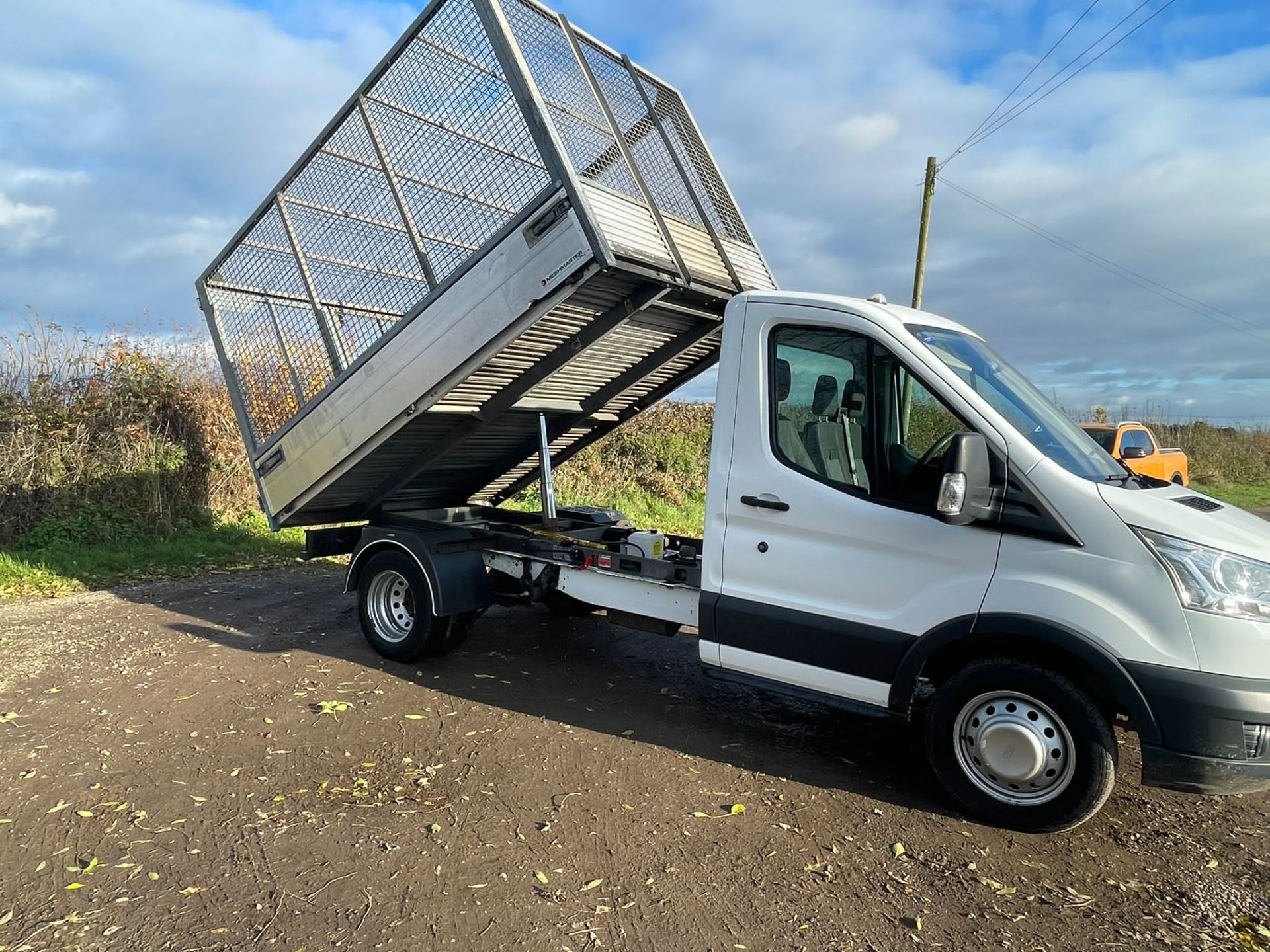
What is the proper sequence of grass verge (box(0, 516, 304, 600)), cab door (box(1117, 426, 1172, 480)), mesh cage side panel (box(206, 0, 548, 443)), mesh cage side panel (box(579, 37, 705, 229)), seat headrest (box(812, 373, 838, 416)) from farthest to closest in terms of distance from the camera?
cab door (box(1117, 426, 1172, 480))
grass verge (box(0, 516, 304, 600))
mesh cage side panel (box(579, 37, 705, 229))
mesh cage side panel (box(206, 0, 548, 443))
seat headrest (box(812, 373, 838, 416))

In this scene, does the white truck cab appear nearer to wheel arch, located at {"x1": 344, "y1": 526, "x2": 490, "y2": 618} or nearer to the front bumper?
the front bumper

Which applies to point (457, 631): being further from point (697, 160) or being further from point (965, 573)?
point (697, 160)

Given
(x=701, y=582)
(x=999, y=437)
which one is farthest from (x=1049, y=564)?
(x=701, y=582)

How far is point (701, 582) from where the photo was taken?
4.55m

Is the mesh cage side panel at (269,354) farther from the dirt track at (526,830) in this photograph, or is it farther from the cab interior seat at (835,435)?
the cab interior seat at (835,435)

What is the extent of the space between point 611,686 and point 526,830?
6.67ft

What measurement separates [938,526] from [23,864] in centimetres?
406

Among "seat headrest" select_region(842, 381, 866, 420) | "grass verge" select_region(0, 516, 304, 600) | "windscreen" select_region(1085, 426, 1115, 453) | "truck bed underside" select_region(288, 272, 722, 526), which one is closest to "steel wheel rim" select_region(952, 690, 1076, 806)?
"seat headrest" select_region(842, 381, 866, 420)

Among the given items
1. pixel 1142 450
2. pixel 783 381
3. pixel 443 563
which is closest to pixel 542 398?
pixel 443 563

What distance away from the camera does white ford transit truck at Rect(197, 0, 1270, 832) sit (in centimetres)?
354

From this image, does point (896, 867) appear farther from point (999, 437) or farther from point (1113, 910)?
point (999, 437)

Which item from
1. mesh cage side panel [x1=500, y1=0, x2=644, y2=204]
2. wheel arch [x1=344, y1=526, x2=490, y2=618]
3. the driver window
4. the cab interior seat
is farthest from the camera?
wheel arch [x1=344, y1=526, x2=490, y2=618]

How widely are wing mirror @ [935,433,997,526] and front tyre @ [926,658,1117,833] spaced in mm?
676

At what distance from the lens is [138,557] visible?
952 centimetres
